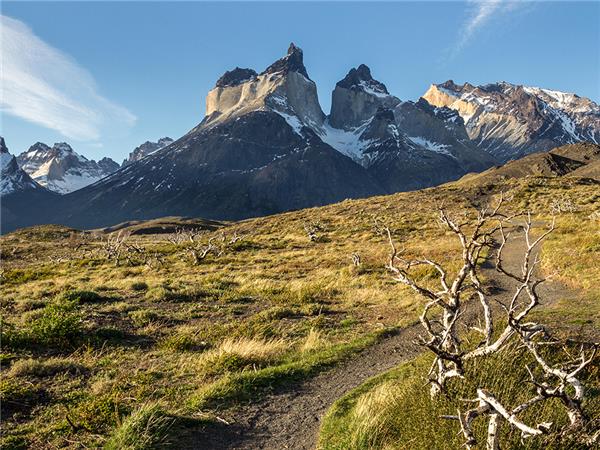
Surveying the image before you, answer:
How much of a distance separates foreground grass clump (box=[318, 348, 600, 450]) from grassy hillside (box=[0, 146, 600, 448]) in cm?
253

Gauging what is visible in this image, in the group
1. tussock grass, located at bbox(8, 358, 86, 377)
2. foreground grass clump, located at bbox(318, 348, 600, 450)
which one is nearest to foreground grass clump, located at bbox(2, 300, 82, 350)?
tussock grass, located at bbox(8, 358, 86, 377)

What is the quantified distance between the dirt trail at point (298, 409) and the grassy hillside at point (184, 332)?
0.44m

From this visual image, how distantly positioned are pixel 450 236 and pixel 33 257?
191ft

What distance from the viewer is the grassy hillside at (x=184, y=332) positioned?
8.34m

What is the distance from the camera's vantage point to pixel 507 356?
24.7 ft

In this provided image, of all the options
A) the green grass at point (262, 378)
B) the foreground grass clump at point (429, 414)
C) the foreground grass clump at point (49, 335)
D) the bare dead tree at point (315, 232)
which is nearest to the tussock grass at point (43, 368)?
the foreground grass clump at point (49, 335)

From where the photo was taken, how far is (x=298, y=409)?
28.9ft

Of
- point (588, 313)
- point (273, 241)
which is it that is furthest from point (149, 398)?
point (273, 241)

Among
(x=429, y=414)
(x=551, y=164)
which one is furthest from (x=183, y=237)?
(x=551, y=164)

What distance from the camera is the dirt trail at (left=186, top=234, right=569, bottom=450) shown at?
7531mm

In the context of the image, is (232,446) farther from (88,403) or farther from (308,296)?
(308,296)

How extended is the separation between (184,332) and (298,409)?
7275 mm

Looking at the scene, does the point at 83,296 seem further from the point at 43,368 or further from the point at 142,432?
the point at 142,432

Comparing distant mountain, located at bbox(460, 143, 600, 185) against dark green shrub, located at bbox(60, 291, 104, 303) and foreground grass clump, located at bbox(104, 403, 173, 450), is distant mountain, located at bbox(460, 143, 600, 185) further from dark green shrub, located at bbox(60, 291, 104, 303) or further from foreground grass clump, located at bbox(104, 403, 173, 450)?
foreground grass clump, located at bbox(104, 403, 173, 450)
